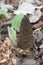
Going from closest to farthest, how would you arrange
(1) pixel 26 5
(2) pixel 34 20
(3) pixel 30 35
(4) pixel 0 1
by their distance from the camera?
(3) pixel 30 35 → (2) pixel 34 20 → (1) pixel 26 5 → (4) pixel 0 1

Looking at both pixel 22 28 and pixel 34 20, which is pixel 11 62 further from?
pixel 34 20

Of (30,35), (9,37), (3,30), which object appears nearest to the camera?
(30,35)

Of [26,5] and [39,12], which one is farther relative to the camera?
[26,5]

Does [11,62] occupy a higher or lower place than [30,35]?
lower

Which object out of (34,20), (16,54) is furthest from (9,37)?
(34,20)

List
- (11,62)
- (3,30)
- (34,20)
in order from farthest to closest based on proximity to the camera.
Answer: (34,20) → (3,30) → (11,62)

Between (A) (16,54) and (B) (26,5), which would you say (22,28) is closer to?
(A) (16,54)

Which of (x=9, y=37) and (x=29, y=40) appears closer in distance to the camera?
(x=29, y=40)

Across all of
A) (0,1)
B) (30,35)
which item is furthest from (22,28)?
(0,1)

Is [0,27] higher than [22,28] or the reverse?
the reverse
